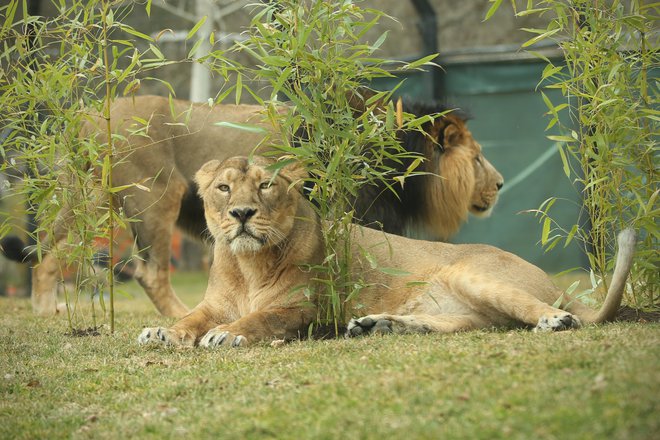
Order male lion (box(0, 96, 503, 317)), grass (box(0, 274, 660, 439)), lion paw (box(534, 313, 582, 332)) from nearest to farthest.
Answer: grass (box(0, 274, 660, 439))
lion paw (box(534, 313, 582, 332))
male lion (box(0, 96, 503, 317))

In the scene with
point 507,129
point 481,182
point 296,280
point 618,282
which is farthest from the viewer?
point 507,129

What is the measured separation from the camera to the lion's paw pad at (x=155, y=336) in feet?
15.3

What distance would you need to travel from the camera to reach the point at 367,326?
4.64 metres

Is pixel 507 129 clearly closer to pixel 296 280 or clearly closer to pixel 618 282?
pixel 296 280

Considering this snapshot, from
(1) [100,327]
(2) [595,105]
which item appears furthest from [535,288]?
(1) [100,327]

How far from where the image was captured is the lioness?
185 inches

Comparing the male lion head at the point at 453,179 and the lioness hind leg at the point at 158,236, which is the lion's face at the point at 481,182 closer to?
the male lion head at the point at 453,179

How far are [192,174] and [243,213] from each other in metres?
2.05

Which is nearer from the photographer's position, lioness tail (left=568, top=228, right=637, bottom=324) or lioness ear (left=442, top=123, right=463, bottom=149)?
lioness tail (left=568, top=228, right=637, bottom=324)

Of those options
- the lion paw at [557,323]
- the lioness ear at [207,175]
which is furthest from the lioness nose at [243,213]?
the lion paw at [557,323]

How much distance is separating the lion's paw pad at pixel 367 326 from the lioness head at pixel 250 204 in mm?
610

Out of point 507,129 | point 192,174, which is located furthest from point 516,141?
point 192,174

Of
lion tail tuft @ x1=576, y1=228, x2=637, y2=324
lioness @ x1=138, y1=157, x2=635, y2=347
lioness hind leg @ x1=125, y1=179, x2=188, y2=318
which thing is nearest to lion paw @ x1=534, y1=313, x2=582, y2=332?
lioness @ x1=138, y1=157, x2=635, y2=347

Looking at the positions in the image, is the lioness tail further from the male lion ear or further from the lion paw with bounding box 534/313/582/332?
the male lion ear
